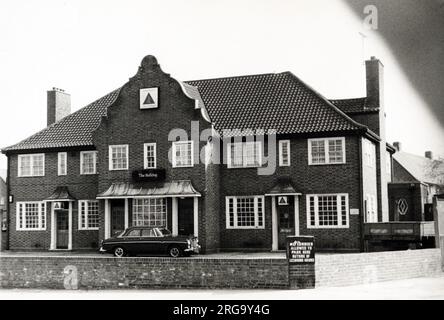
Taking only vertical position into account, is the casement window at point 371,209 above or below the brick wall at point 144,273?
above

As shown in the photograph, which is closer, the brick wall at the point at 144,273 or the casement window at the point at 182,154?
the brick wall at the point at 144,273

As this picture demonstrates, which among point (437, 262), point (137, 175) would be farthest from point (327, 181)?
point (137, 175)

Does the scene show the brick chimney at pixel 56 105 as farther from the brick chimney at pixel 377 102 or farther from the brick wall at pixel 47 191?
the brick chimney at pixel 377 102

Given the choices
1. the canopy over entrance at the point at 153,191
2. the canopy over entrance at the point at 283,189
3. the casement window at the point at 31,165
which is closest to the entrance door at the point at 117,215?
the canopy over entrance at the point at 153,191

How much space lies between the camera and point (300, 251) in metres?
19.3

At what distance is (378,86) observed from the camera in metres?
34.1

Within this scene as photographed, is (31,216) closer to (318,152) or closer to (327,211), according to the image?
(318,152)

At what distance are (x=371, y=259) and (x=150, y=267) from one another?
24.0 feet

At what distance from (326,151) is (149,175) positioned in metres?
8.60

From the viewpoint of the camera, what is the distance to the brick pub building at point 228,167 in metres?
30.3

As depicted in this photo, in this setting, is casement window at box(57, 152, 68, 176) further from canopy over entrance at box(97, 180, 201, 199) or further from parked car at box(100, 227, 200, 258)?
parked car at box(100, 227, 200, 258)

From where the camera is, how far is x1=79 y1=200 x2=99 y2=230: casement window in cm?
3422

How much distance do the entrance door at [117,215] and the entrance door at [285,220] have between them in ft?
25.7

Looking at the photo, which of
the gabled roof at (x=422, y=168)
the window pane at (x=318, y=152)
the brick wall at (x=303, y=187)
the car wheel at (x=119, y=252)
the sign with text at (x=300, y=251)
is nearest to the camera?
the sign with text at (x=300, y=251)
